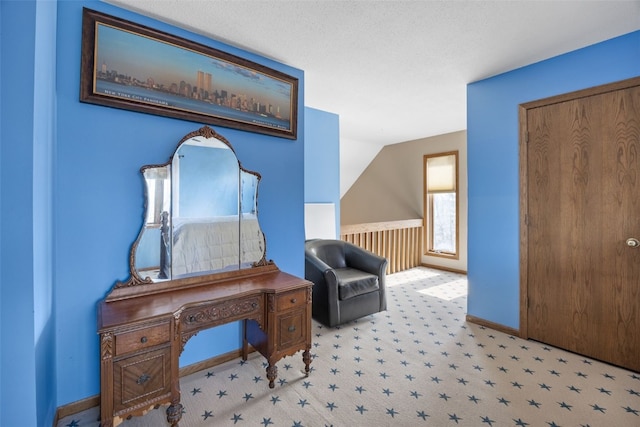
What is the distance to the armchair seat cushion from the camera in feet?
9.77

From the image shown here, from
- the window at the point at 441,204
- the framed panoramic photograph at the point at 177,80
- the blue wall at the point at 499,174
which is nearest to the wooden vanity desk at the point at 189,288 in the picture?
the framed panoramic photograph at the point at 177,80

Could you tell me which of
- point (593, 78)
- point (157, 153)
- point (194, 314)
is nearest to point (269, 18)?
point (157, 153)

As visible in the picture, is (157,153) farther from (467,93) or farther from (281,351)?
(467,93)

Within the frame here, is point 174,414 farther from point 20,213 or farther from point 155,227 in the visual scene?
point 20,213

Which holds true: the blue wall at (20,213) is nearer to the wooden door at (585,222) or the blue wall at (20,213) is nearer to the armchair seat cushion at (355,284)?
the armchair seat cushion at (355,284)

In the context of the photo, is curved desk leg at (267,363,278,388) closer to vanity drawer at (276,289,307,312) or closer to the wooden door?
vanity drawer at (276,289,307,312)

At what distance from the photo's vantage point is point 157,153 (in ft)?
6.72

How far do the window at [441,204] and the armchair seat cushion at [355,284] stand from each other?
2676mm

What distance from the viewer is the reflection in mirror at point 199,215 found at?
1988 mm

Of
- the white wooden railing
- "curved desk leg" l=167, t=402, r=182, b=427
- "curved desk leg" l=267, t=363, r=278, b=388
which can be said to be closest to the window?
the white wooden railing

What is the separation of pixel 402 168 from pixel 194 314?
507 centimetres

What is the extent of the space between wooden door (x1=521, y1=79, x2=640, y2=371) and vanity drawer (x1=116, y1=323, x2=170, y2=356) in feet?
9.84

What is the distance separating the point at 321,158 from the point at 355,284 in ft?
6.42

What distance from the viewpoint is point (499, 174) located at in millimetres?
2924
